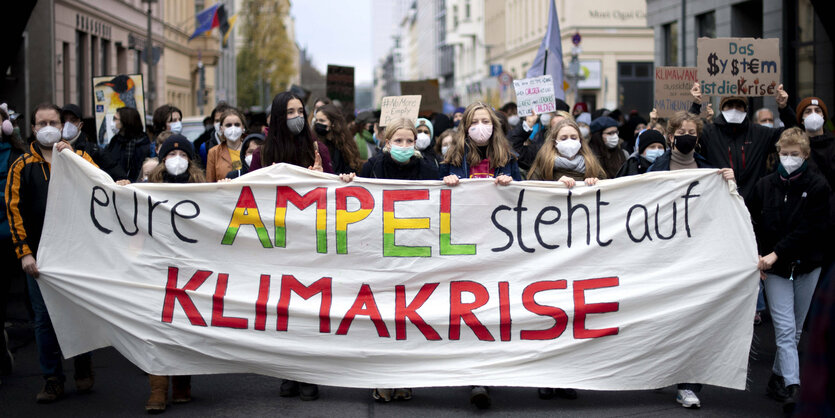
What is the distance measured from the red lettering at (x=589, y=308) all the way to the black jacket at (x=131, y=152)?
5429 millimetres

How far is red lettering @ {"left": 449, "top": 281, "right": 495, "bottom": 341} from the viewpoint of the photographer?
5777 mm

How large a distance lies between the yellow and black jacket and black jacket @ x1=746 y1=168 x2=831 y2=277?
4.28 meters

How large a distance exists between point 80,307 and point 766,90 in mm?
6268

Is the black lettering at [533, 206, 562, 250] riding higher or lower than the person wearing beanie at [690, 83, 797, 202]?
lower

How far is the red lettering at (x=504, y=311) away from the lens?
5.76 meters

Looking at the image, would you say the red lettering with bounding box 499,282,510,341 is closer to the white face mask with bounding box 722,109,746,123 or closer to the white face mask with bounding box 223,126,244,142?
the white face mask with bounding box 722,109,746,123

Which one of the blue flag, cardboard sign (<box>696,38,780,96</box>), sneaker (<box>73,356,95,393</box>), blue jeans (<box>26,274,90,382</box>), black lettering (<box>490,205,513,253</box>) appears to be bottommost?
sneaker (<box>73,356,95,393</box>)

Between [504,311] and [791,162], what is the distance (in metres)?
1.94

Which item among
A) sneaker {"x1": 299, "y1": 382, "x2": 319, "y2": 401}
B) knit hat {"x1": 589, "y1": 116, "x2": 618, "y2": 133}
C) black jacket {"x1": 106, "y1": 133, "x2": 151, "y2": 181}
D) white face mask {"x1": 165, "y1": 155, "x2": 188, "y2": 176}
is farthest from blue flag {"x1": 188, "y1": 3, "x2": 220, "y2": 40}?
sneaker {"x1": 299, "y1": 382, "x2": 319, "y2": 401}

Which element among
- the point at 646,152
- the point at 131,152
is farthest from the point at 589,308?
the point at 131,152

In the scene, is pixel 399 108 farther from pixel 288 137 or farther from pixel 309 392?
pixel 309 392

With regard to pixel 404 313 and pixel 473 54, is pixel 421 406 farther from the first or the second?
pixel 473 54

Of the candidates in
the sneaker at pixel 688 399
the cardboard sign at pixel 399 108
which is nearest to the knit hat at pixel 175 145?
the sneaker at pixel 688 399

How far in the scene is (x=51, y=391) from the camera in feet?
19.9
